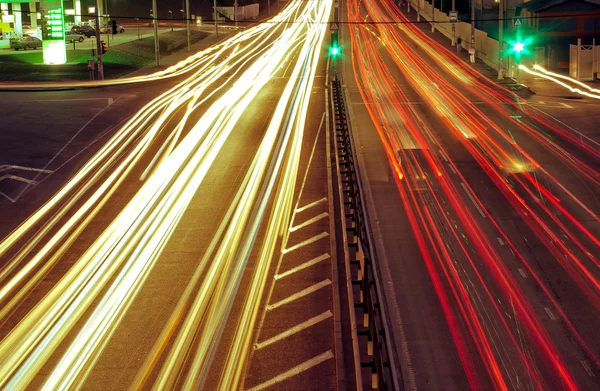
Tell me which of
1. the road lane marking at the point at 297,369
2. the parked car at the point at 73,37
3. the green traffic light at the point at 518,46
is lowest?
the road lane marking at the point at 297,369

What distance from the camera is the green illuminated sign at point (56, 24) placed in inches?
2205

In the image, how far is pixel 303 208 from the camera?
2039cm

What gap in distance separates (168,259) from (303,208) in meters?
4.69

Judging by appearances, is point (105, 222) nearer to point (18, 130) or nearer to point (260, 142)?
point (260, 142)

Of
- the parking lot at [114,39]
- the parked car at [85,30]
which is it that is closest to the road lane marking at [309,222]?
the parking lot at [114,39]

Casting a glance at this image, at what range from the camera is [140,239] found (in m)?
17.9

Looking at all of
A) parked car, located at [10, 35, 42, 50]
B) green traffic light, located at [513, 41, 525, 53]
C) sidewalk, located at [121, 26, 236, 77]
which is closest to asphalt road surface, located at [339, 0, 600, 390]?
green traffic light, located at [513, 41, 525, 53]

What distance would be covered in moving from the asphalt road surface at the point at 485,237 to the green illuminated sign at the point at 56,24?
27440mm

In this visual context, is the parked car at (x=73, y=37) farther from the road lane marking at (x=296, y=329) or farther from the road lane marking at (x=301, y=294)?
the road lane marking at (x=296, y=329)

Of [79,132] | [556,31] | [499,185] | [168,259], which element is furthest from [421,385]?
[556,31]

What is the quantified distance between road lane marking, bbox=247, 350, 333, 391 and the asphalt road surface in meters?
1.22

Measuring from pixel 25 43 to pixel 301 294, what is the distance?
2485 inches

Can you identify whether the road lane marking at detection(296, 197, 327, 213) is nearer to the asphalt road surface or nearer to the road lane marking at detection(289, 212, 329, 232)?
the road lane marking at detection(289, 212, 329, 232)

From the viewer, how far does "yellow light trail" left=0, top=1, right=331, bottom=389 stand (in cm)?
1220
